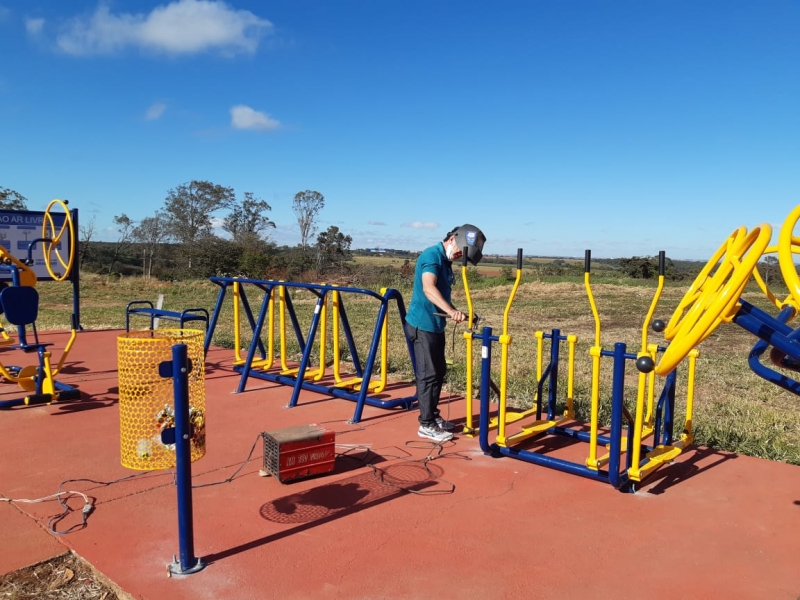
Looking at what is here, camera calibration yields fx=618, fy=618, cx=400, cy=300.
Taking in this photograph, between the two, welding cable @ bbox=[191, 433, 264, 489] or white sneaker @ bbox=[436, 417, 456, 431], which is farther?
white sneaker @ bbox=[436, 417, 456, 431]

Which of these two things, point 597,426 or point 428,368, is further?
point 428,368

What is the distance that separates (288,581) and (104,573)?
35.4 inches

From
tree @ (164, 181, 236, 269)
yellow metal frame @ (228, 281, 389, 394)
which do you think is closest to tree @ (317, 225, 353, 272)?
tree @ (164, 181, 236, 269)

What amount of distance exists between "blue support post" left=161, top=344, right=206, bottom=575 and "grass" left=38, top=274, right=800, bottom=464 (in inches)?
121

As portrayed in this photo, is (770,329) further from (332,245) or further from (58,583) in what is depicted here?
(332,245)

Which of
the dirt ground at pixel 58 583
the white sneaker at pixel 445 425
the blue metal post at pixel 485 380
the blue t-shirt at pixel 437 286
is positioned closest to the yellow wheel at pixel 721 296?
the blue metal post at pixel 485 380

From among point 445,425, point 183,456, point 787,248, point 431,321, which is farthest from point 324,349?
point 787,248

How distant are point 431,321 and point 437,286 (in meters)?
0.30

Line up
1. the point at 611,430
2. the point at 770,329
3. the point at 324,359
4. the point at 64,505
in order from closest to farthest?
1. the point at 770,329
2. the point at 64,505
3. the point at 611,430
4. the point at 324,359

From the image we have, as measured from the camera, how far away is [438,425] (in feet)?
17.6

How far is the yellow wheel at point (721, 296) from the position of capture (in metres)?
2.92

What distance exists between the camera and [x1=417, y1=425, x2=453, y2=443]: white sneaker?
5258mm

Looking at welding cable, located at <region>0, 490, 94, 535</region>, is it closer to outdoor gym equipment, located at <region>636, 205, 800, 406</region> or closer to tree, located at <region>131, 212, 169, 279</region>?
outdoor gym equipment, located at <region>636, 205, 800, 406</region>

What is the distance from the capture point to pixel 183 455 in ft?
9.61
